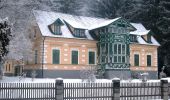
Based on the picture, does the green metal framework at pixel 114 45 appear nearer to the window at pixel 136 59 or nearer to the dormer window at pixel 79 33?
the dormer window at pixel 79 33

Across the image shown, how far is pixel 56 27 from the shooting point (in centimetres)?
3703

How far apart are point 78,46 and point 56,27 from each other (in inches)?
138

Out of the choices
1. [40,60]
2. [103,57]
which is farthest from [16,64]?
[103,57]

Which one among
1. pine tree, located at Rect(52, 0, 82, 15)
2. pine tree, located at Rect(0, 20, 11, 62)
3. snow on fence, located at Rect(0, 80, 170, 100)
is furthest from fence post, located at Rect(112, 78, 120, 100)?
pine tree, located at Rect(52, 0, 82, 15)

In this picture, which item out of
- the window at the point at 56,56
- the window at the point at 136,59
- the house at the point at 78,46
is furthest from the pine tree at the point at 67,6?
the window at the point at 56,56

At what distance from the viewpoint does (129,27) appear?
132ft

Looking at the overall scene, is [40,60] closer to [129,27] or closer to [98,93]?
[129,27]

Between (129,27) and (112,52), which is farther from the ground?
(129,27)

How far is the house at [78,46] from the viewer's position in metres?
36.3

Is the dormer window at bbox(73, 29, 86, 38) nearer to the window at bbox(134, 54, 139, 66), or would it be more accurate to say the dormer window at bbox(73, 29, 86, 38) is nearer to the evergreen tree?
the window at bbox(134, 54, 139, 66)

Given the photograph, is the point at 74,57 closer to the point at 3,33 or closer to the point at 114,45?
the point at 114,45

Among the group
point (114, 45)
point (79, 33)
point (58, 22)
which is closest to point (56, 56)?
point (58, 22)

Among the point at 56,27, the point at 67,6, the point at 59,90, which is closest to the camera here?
the point at 59,90

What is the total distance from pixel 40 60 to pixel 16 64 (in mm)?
4696
